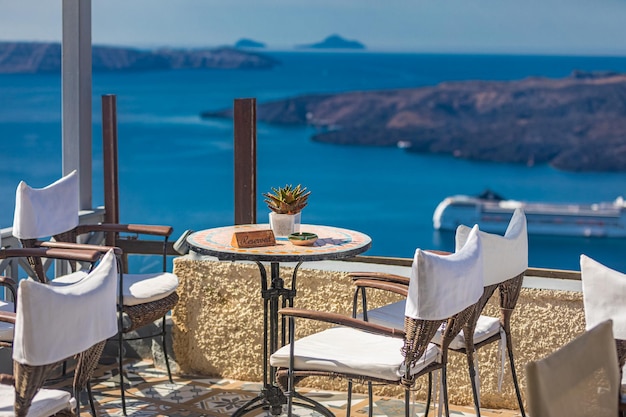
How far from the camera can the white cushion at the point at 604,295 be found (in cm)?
260

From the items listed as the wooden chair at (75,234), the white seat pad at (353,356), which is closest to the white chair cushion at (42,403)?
the white seat pad at (353,356)

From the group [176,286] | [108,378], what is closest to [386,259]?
[176,286]

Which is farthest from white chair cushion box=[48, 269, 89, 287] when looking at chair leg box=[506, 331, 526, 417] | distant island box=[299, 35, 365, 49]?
distant island box=[299, 35, 365, 49]

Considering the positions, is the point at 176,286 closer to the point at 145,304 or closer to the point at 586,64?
the point at 145,304

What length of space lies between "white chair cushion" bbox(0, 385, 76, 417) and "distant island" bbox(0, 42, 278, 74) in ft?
48.9

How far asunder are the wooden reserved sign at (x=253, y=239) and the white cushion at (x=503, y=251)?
629 mm

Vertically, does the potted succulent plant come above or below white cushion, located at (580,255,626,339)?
above

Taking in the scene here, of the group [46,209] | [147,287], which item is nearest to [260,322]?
[147,287]

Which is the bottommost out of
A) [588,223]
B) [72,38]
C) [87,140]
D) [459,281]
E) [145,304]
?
[588,223]

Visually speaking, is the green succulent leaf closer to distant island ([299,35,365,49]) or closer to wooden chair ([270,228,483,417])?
wooden chair ([270,228,483,417])

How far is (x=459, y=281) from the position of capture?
2.72 metres

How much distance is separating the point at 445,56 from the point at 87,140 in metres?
18.5

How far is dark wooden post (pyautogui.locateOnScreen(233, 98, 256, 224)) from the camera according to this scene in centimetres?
443

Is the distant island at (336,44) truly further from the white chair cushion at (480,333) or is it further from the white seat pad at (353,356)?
the white seat pad at (353,356)
